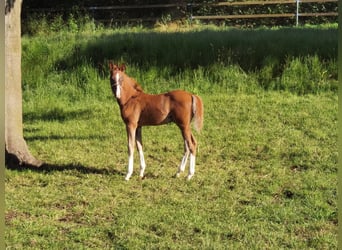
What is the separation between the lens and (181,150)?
8461 mm

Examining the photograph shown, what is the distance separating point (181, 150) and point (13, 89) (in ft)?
8.54

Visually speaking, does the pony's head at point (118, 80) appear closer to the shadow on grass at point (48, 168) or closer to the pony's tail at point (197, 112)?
the pony's tail at point (197, 112)

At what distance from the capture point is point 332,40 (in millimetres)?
12695

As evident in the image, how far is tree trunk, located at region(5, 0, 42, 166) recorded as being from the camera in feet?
23.5

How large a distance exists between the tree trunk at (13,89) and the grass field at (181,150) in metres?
0.23

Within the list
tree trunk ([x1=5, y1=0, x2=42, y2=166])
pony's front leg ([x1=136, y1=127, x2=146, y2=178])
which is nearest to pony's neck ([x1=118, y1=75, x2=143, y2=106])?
pony's front leg ([x1=136, y1=127, x2=146, y2=178])

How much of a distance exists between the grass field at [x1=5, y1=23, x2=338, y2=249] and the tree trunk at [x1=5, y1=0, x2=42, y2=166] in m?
0.23

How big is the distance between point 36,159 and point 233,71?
557 centimetres

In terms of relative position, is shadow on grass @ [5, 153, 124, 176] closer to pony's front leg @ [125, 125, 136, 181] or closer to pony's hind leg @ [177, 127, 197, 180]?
pony's front leg @ [125, 125, 136, 181]

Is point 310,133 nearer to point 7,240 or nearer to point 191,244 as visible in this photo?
point 191,244

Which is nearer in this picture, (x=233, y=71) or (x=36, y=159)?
(x=36, y=159)

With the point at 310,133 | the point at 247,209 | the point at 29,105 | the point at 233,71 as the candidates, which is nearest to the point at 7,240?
the point at 247,209

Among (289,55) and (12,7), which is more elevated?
(12,7)

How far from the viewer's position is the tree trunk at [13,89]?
7.17 m
